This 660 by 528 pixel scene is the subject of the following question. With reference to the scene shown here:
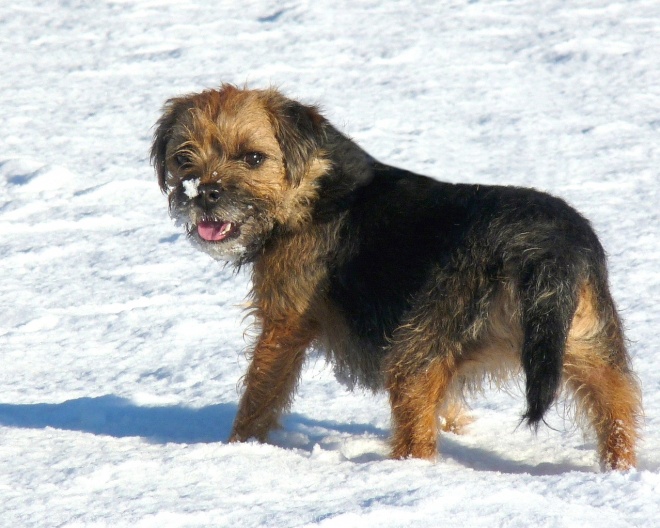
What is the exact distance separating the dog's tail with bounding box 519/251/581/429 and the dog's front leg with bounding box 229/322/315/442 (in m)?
1.06

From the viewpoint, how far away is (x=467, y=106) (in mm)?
8055

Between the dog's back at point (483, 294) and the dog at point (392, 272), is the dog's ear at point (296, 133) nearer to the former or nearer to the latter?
the dog at point (392, 272)

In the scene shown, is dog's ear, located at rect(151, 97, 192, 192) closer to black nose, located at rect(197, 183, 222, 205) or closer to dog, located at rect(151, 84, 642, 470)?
dog, located at rect(151, 84, 642, 470)

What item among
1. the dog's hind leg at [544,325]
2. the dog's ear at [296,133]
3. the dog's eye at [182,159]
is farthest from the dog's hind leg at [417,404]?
the dog's eye at [182,159]

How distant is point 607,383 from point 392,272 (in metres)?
0.90

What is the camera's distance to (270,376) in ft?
12.3

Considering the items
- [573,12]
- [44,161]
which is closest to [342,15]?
[573,12]

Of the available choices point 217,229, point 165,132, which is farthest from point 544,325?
point 165,132

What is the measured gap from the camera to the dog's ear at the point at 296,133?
3.72 meters

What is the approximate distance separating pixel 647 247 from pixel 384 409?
2.32m

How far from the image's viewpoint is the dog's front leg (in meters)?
3.71

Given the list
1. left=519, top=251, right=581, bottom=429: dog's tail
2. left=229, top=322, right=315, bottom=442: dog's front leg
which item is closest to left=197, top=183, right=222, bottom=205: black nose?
left=229, top=322, right=315, bottom=442: dog's front leg

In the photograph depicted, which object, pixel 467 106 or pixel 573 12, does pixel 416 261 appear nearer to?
pixel 467 106

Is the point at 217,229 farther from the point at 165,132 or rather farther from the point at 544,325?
the point at 544,325
